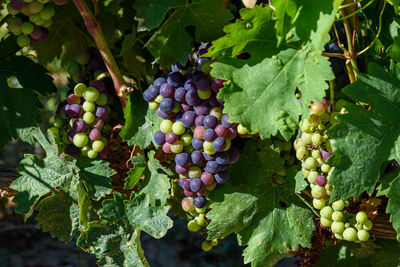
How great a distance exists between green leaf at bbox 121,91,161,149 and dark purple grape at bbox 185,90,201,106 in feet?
0.34

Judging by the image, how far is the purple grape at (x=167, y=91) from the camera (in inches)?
41.6

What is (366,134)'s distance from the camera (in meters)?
0.90

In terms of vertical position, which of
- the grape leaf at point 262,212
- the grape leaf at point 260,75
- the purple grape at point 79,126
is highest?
the grape leaf at point 260,75

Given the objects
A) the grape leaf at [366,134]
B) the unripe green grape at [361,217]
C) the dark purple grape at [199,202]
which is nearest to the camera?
the grape leaf at [366,134]

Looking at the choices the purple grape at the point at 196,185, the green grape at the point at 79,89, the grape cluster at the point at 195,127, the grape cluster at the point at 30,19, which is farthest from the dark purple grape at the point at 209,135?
the grape cluster at the point at 30,19

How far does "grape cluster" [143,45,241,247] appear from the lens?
1.03 metres

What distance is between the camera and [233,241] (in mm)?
2979

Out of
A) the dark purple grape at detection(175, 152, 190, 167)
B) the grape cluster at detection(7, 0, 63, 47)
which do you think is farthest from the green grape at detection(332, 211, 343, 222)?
the grape cluster at detection(7, 0, 63, 47)

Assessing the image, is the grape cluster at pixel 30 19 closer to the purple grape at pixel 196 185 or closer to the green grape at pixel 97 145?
the green grape at pixel 97 145

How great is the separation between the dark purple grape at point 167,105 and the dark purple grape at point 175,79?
0.03 m

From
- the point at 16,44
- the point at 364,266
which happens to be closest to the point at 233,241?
the point at 364,266

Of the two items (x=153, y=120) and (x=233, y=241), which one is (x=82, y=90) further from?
(x=233, y=241)

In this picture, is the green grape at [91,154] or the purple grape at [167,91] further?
the green grape at [91,154]

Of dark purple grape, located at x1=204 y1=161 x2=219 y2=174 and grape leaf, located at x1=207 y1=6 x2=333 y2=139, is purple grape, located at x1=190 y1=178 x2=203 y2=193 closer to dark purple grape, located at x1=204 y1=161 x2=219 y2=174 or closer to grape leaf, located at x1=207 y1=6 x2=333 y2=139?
dark purple grape, located at x1=204 y1=161 x2=219 y2=174
